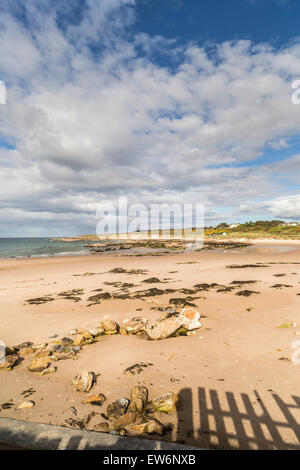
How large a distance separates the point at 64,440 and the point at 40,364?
2973 millimetres

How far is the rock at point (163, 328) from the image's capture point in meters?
7.20

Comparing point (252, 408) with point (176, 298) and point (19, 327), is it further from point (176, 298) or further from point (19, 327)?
point (19, 327)

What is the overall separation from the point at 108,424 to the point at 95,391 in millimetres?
1083

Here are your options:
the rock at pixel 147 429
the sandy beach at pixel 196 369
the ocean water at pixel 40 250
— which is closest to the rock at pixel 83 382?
the sandy beach at pixel 196 369

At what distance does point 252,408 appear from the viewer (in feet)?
13.5

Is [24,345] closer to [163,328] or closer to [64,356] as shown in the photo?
[64,356]

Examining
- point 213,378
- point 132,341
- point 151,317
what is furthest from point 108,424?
point 151,317

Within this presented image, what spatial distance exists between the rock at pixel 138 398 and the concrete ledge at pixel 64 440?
0.94m

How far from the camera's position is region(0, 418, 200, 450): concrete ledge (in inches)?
125

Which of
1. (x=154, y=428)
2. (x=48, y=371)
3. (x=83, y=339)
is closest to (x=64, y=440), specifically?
(x=154, y=428)

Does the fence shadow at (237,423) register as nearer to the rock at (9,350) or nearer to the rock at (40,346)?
the rock at (40,346)

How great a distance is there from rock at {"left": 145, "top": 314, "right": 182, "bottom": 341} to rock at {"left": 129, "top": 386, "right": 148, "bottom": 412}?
259 centimetres

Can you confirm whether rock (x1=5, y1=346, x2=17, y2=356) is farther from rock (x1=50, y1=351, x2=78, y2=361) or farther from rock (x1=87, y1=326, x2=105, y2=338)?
rock (x1=87, y1=326, x2=105, y2=338)

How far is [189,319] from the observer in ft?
25.3
